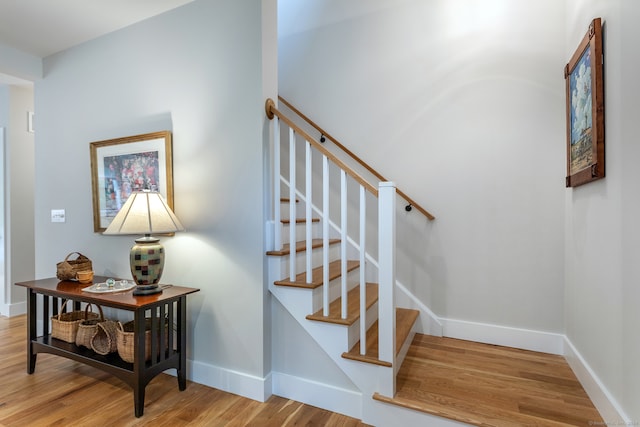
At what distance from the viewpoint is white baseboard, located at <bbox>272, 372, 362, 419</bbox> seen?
1.77m

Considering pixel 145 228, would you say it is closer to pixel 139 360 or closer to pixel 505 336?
pixel 139 360

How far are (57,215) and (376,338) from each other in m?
2.88

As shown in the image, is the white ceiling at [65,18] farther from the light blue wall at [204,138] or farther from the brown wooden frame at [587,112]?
the brown wooden frame at [587,112]

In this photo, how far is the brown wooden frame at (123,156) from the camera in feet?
7.28

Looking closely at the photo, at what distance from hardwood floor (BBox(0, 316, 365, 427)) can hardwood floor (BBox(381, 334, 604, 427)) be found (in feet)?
1.43

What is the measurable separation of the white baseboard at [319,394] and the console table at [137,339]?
0.64 m

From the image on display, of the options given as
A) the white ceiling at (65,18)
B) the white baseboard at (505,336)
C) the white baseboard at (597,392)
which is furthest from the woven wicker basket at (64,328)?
the white baseboard at (597,392)

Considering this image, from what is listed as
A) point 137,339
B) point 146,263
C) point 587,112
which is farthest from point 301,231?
point 587,112

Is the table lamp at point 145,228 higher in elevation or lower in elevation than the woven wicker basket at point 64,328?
higher

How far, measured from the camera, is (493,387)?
5.89 feet

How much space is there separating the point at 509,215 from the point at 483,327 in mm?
862

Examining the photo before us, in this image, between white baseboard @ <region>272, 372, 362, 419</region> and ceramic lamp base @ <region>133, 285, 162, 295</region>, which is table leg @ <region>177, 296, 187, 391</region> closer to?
ceramic lamp base @ <region>133, 285, 162, 295</region>

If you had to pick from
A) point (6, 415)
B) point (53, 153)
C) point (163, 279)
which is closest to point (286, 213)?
point (163, 279)

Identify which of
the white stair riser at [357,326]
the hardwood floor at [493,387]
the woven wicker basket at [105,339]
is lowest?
the hardwood floor at [493,387]
